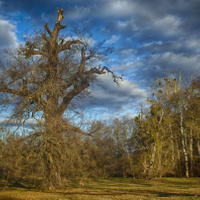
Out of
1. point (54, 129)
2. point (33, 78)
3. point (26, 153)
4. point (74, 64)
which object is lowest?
point (26, 153)

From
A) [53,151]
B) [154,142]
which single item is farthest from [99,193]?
[154,142]

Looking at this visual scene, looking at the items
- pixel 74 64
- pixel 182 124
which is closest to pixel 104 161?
pixel 182 124

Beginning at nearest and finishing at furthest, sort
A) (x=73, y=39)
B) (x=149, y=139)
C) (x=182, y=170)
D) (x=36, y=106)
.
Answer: (x=36, y=106) < (x=73, y=39) < (x=149, y=139) < (x=182, y=170)

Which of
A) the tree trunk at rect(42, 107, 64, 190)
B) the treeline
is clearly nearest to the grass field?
the tree trunk at rect(42, 107, 64, 190)

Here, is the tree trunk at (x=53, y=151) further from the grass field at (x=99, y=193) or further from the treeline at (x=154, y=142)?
the treeline at (x=154, y=142)

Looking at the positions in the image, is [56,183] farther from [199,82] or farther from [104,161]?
[199,82]

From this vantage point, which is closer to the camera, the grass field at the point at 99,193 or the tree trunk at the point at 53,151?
the grass field at the point at 99,193

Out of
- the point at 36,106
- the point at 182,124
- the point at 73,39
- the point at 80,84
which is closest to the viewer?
the point at 36,106

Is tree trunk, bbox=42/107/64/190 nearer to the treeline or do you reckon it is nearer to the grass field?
the grass field

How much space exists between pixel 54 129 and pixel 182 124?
21284mm

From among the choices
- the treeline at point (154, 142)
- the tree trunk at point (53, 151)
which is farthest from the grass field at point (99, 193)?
the treeline at point (154, 142)

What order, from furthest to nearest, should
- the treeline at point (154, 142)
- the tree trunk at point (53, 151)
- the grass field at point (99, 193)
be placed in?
1. the treeline at point (154, 142)
2. the tree trunk at point (53, 151)
3. the grass field at point (99, 193)

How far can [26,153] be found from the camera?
10.5 metres

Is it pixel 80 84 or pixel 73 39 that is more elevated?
pixel 73 39
